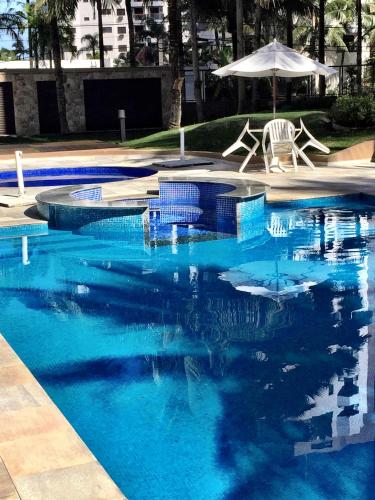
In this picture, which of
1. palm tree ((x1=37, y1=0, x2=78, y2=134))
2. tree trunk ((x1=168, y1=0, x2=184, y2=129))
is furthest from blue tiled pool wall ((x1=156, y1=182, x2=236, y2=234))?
palm tree ((x1=37, y1=0, x2=78, y2=134))

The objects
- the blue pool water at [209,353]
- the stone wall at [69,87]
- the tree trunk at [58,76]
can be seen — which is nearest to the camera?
the blue pool water at [209,353]

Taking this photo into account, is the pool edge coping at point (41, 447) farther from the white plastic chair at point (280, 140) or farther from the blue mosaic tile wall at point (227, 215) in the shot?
the white plastic chair at point (280, 140)

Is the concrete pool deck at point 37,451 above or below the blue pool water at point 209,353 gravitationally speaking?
above

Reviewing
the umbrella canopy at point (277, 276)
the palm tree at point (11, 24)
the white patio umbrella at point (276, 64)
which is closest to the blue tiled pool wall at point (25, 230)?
the umbrella canopy at point (277, 276)

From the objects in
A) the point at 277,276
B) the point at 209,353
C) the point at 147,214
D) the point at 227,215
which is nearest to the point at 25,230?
the point at 147,214

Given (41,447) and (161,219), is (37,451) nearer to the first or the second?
(41,447)

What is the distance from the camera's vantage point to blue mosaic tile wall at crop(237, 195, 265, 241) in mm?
10320

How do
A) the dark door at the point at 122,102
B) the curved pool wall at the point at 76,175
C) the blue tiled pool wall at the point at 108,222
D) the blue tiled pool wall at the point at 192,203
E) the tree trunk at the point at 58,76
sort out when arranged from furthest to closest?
1. the dark door at the point at 122,102
2. the tree trunk at the point at 58,76
3. the curved pool wall at the point at 76,175
4. the blue tiled pool wall at the point at 192,203
5. the blue tiled pool wall at the point at 108,222

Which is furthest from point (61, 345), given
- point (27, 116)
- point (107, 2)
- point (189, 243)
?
point (107, 2)

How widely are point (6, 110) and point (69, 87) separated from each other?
9.55 ft

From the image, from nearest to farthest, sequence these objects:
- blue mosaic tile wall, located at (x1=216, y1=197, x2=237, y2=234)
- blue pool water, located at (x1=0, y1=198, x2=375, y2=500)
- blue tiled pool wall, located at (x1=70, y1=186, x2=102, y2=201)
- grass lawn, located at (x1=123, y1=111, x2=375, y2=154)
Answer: blue pool water, located at (x1=0, y1=198, x2=375, y2=500)
blue mosaic tile wall, located at (x1=216, y1=197, x2=237, y2=234)
blue tiled pool wall, located at (x1=70, y1=186, x2=102, y2=201)
grass lawn, located at (x1=123, y1=111, x2=375, y2=154)

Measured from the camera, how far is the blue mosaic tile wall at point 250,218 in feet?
33.9

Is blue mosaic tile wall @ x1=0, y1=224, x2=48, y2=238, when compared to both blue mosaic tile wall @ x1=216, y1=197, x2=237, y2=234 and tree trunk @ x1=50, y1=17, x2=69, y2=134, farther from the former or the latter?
tree trunk @ x1=50, y1=17, x2=69, y2=134

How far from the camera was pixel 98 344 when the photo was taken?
598cm
